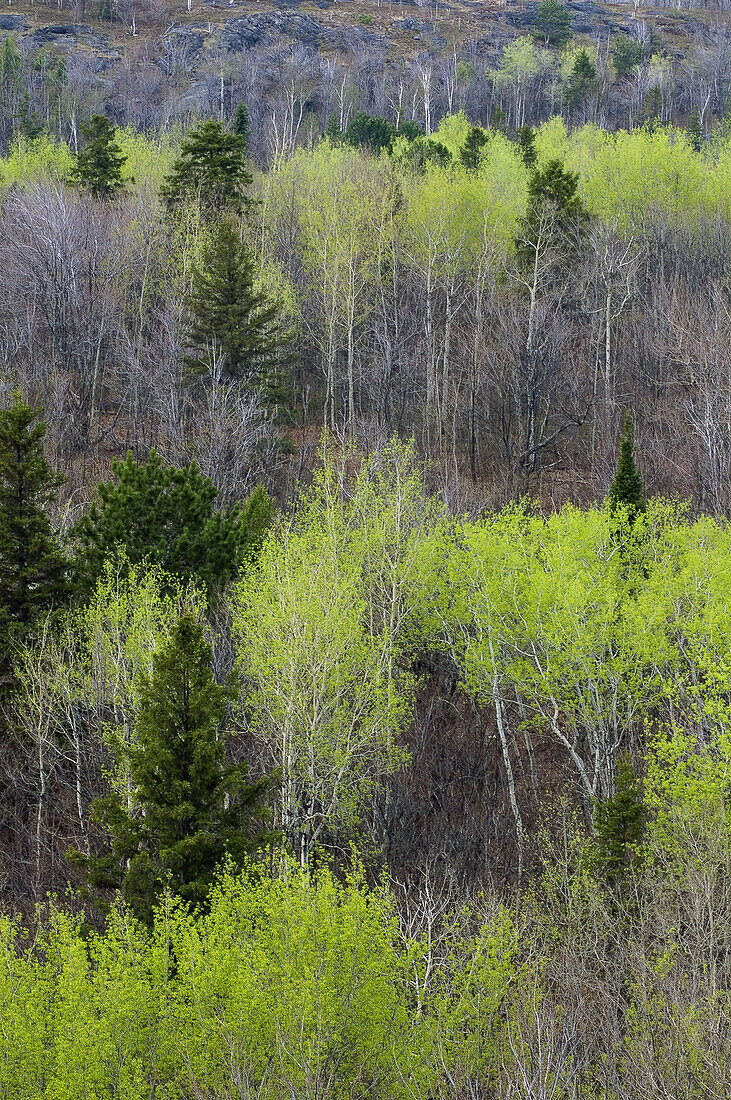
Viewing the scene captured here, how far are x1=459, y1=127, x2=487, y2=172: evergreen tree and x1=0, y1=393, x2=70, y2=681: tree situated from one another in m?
38.7

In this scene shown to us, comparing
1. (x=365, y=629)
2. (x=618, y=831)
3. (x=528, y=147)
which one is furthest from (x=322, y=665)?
(x=528, y=147)

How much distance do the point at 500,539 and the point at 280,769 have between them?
10.6m

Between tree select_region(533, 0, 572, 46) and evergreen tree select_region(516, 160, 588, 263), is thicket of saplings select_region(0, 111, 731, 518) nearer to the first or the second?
evergreen tree select_region(516, 160, 588, 263)

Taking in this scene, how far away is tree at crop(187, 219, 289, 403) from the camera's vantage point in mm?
36312

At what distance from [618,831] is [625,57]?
9130 centimetres

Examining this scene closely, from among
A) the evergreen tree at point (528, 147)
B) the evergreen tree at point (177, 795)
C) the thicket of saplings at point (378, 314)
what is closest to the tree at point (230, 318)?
the thicket of saplings at point (378, 314)

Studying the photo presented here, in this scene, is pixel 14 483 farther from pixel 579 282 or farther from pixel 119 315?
pixel 579 282

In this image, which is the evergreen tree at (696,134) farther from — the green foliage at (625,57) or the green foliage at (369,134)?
the green foliage at (625,57)

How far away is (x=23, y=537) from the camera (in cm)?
2450

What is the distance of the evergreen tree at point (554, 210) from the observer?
44.4m

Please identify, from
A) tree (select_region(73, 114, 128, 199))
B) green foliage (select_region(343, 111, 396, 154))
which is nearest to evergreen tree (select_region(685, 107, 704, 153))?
green foliage (select_region(343, 111, 396, 154))

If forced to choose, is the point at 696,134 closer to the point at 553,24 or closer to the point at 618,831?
the point at 553,24

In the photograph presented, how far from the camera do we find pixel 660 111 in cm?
8306

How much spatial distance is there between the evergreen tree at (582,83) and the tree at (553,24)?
24.8 m
